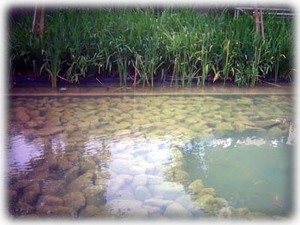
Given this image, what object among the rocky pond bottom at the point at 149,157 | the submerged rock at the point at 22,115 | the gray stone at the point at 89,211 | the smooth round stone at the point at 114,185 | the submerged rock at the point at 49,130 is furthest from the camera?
the submerged rock at the point at 22,115

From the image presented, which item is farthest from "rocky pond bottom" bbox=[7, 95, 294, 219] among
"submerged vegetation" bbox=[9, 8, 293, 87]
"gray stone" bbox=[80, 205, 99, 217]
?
"submerged vegetation" bbox=[9, 8, 293, 87]

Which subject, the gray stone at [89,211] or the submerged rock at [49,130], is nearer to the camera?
the gray stone at [89,211]

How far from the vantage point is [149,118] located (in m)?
3.35

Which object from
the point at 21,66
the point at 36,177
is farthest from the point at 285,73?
the point at 36,177

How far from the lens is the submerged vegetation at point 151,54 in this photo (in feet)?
13.9

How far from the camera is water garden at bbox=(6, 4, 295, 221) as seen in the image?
2.17 m

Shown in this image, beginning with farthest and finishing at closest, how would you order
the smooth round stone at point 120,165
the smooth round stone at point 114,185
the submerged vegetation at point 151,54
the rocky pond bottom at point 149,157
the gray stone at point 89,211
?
the submerged vegetation at point 151,54 → the smooth round stone at point 120,165 → the smooth round stone at point 114,185 → the rocky pond bottom at point 149,157 → the gray stone at point 89,211

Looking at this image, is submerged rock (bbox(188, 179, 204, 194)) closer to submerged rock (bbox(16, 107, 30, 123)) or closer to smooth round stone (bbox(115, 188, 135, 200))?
smooth round stone (bbox(115, 188, 135, 200))

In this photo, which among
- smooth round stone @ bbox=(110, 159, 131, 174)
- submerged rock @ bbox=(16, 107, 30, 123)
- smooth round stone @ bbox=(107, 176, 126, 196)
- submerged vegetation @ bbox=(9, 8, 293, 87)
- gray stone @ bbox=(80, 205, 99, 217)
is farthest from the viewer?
submerged vegetation @ bbox=(9, 8, 293, 87)

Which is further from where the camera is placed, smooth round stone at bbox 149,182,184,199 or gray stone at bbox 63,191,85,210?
smooth round stone at bbox 149,182,184,199

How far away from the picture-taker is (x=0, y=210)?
2061 mm

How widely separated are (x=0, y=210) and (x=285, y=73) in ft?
11.8

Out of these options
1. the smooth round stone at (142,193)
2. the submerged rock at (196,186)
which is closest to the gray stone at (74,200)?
the smooth round stone at (142,193)

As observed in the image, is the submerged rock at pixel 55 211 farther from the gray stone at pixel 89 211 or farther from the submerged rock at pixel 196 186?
the submerged rock at pixel 196 186
